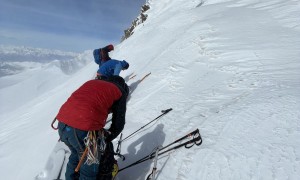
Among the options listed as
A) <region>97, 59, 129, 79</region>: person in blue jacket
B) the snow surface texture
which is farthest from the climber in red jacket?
<region>97, 59, 129, 79</region>: person in blue jacket

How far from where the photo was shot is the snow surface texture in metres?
3.86

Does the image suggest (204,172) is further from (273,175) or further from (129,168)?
(129,168)

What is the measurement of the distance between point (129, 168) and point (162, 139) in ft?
2.81

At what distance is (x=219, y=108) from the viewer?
546 cm

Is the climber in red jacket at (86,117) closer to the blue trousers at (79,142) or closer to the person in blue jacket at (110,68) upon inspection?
the blue trousers at (79,142)

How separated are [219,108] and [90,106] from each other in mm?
2750

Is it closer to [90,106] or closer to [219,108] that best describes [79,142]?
[90,106]

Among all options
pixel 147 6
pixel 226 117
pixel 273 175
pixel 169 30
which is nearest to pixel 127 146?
pixel 226 117

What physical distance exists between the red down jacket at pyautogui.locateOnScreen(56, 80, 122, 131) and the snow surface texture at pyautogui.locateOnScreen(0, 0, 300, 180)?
143 cm

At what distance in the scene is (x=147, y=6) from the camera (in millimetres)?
36656

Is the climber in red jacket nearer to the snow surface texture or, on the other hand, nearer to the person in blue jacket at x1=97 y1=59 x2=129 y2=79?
the snow surface texture

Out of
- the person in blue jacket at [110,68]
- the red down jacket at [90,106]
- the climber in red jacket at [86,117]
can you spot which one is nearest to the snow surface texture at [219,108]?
the person in blue jacket at [110,68]

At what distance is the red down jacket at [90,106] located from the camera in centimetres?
371

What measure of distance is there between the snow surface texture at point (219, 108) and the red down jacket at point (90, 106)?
1.43m
